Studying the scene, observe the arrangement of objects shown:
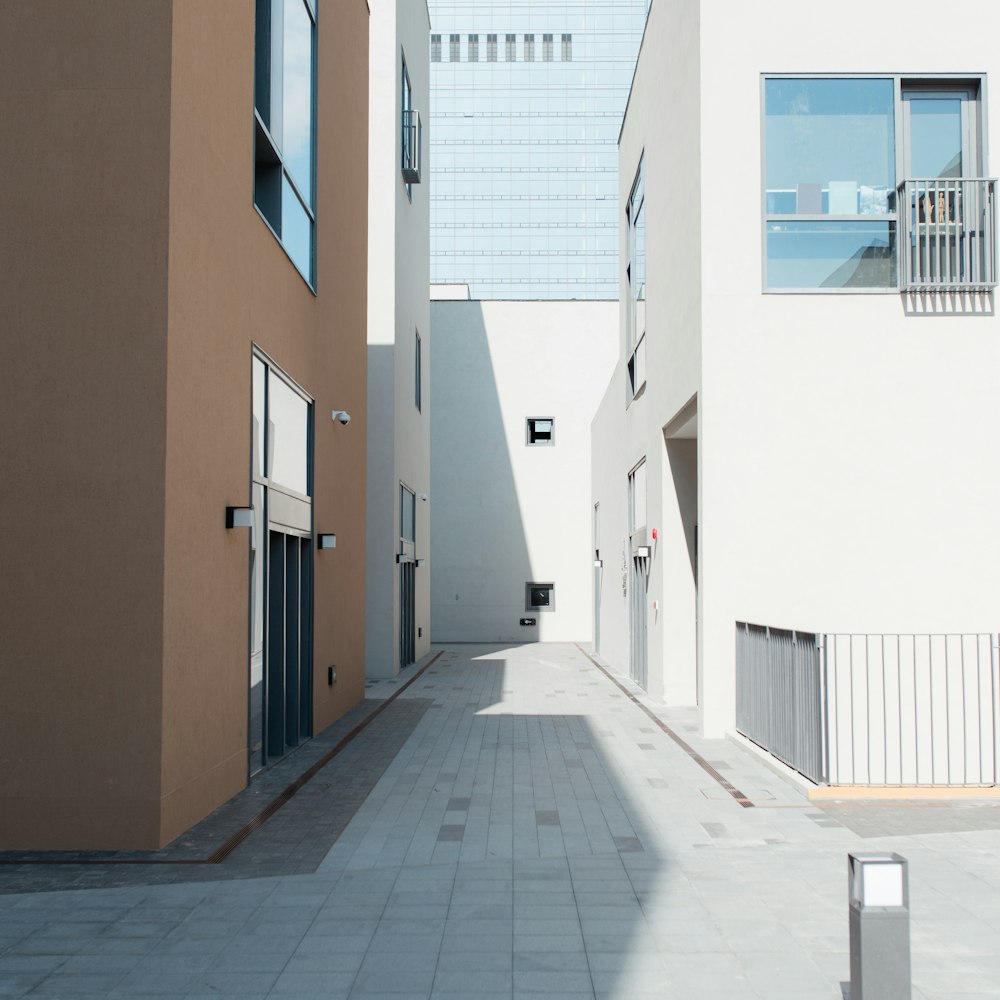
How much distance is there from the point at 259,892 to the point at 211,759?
6.14 feet

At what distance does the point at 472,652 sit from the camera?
24531mm

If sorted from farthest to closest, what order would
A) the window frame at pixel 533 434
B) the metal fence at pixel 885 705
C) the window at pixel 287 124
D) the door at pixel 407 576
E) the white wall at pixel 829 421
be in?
the window frame at pixel 533 434 → the door at pixel 407 576 → the white wall at pixel 829 421 → the window at pixel 287 124 → the metal fence at pixel 885 705

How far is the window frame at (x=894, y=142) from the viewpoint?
1024 cm

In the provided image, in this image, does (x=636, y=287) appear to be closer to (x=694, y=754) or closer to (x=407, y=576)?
(x=407, y=576)

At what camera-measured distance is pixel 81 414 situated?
6.08m

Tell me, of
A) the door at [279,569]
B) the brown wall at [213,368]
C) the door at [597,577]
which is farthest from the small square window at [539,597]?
the door at [279,569]

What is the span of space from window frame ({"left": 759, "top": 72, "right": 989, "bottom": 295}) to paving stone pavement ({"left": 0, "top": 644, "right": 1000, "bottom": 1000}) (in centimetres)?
445

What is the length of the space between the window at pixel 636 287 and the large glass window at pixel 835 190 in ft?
13.8

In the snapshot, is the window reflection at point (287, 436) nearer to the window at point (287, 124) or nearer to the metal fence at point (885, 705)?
the window at point (287, 124)

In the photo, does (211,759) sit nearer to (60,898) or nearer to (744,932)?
(60,898)

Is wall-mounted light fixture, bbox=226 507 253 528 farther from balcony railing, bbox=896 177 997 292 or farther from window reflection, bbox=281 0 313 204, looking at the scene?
balcony railing, bbox=896 177 997 292

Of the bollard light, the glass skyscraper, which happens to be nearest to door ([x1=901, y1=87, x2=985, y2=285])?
the bollard light

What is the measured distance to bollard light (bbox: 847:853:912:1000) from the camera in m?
3.49

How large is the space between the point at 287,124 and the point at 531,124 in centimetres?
6215
